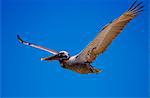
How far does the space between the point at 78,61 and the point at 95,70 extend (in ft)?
1.29

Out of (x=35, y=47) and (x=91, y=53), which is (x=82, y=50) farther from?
(x=35, y=47)

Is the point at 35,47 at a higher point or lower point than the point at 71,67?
higher

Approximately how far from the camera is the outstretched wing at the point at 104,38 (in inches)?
406

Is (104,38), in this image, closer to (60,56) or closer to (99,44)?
(99,44)

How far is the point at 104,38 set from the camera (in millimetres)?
10336

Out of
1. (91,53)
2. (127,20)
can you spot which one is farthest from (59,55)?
(127,20)

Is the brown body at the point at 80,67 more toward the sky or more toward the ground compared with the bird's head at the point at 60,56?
more toward the ground

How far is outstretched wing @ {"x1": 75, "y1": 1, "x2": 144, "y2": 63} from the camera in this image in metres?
10.3

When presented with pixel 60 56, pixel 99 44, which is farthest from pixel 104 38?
pixel 60 56

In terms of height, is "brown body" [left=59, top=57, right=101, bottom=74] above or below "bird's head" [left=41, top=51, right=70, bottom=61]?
below

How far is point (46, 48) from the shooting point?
11641 millimetres

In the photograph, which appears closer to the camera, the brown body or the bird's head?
the brown body

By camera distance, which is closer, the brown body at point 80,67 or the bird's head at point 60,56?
the brown body at point 80,67

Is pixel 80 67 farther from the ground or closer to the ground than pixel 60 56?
closer to the ground
